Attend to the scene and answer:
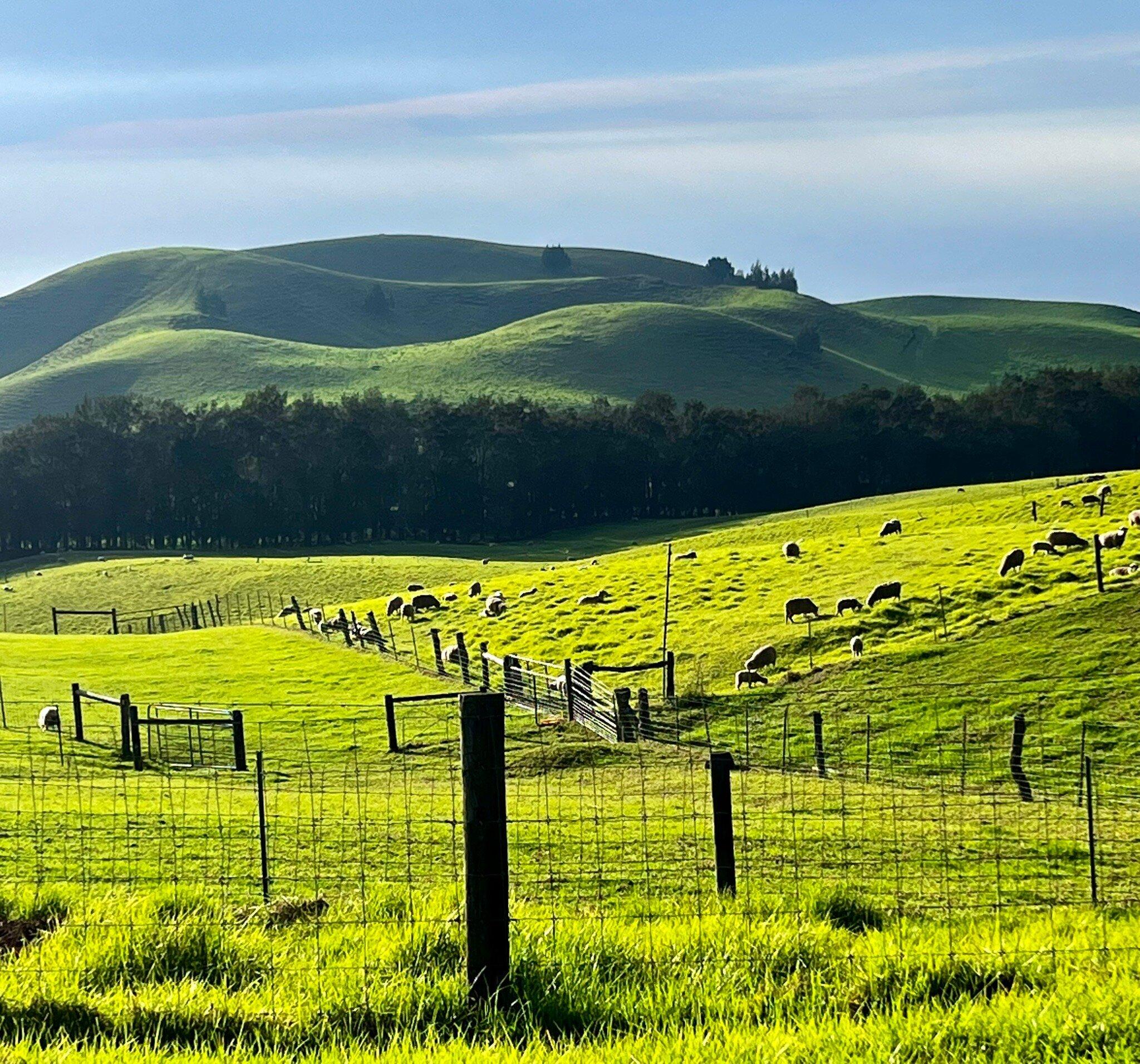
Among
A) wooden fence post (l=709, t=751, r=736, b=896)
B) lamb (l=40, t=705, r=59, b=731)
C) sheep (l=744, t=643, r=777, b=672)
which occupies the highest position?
wooden fence post (l=709, t=751, r=736, b=896)

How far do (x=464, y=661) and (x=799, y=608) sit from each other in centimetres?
1195

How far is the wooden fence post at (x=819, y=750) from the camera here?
2755 centimetres

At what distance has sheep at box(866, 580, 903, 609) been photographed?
145 ft

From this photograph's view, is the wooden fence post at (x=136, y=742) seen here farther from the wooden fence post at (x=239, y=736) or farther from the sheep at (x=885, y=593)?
the sheep at (x=885, y=593)

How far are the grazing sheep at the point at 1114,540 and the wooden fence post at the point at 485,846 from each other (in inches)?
1643

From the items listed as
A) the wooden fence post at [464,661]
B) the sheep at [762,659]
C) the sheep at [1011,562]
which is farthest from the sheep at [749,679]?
the wooden fence post at [464,661]

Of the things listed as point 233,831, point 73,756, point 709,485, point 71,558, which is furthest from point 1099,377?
point 233,831

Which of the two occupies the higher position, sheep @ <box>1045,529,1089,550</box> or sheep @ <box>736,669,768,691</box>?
sheep @ <box>1045,529,1089,550</box>

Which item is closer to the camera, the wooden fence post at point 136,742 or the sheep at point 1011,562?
the wooden fence post at point 136,742

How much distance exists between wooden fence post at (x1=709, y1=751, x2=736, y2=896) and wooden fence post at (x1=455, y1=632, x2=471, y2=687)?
3596 centimetres

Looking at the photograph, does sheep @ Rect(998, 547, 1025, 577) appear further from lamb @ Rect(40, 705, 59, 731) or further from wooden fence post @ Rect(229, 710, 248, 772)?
lamb @ Rect(40, 705, 59, 731)

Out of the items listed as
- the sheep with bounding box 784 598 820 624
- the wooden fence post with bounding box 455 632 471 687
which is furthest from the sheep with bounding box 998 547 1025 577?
the wooden fence post with bounding box 455 632 471 687

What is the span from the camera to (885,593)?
44.7 metres

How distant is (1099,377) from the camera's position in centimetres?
13888
